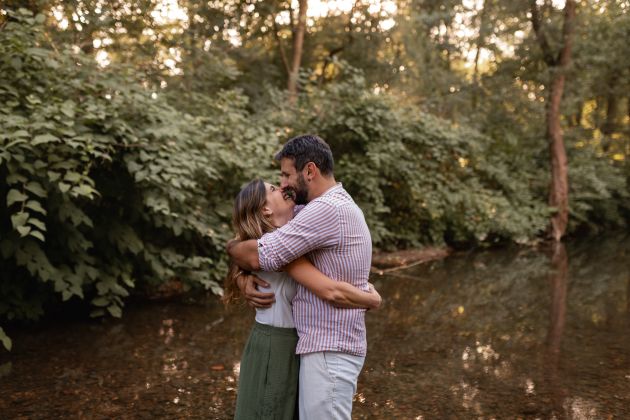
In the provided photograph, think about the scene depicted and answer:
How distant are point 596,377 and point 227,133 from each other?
245 inches

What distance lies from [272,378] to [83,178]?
3923 millimetres

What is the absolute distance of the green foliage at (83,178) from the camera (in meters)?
6.02

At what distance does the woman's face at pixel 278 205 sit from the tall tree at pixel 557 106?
58.9 ft

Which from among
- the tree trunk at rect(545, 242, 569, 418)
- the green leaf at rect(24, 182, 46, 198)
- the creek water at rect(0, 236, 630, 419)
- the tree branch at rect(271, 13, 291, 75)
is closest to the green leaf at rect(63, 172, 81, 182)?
the green leaf at rect(24, 182, 46, 198)

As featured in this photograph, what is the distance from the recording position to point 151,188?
721 cm

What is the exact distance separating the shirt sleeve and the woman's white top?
201mm

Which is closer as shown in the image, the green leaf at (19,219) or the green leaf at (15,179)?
the green leaf at (19,219)

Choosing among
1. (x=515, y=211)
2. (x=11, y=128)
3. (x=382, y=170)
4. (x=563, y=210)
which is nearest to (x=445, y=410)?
(x=11, y=128)

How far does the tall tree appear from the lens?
18844 mm

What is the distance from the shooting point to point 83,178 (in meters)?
5.99

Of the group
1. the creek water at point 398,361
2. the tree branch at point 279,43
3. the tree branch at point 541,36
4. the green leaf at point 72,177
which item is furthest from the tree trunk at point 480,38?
the green leaf at point 72,177

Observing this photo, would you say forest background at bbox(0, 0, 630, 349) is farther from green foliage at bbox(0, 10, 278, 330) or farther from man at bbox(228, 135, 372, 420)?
man at bbox(228, 135, 372, 420)

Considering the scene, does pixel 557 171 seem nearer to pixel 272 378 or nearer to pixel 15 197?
pixel 15 197

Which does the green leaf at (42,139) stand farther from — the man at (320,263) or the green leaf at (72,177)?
the man at (320,263)
